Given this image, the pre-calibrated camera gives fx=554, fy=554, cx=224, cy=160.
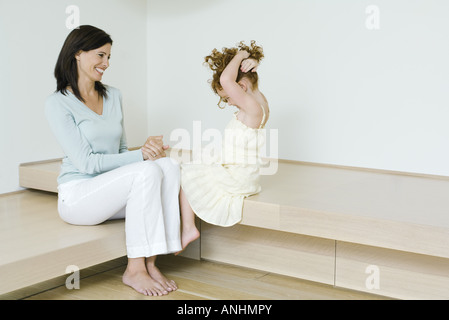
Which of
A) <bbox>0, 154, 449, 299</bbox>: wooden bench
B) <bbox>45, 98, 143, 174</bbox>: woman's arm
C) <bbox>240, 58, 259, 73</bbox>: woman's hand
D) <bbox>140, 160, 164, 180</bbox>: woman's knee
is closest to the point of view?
<bbox>0, 154, 449, 299</bbox>: wooden bench

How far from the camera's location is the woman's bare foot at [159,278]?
225 centimetres

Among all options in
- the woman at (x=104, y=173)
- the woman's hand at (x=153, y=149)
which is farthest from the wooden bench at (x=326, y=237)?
the woman's hand at (x=153, y=149)

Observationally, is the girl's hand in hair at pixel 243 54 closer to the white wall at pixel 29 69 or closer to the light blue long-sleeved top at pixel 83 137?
the light blue long-sleeved top at pixel 83 137

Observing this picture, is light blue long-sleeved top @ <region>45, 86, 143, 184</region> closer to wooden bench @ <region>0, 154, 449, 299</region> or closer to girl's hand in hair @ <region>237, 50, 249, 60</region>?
wooden bench @ <region>0, 154, 449, 299</region>

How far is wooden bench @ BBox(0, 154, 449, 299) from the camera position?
1.99 metres

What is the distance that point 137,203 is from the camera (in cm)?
217

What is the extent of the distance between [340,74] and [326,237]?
52.0 inches

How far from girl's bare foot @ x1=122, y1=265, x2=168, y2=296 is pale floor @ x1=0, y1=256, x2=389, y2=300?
24mm

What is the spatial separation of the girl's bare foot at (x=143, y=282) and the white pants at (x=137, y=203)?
3.4 inches

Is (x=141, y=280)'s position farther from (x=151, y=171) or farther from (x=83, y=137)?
(x=83, y=137)
